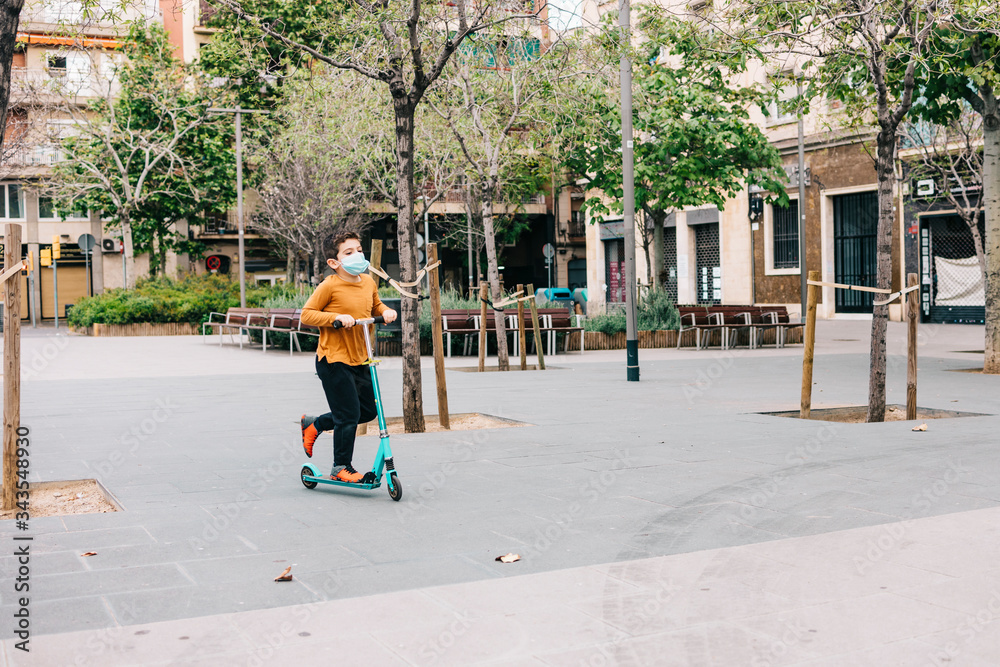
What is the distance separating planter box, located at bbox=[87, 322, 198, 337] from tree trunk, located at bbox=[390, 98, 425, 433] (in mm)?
24864

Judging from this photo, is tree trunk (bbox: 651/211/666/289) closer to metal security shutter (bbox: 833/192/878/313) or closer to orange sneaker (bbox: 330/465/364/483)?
metal security shutter (bbox: 833/192/878/313)

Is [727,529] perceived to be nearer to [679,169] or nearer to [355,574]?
[355,574]

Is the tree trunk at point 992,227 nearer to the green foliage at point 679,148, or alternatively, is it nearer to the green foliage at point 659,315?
the green foliage at point 679,148

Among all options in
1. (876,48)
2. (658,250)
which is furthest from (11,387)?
(658,250)

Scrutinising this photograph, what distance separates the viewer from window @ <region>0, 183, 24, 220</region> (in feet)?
158

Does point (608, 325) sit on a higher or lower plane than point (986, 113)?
lower

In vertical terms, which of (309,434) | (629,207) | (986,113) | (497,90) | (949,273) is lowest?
(309,434)

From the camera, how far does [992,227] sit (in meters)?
14.9

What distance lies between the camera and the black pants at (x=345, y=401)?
22.0 ft

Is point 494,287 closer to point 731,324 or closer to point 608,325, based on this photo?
point 608,325

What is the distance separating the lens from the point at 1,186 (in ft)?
158

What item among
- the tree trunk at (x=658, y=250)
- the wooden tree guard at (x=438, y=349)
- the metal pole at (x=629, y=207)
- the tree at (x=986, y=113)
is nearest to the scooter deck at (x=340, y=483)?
the wooden tree guard at (x=438, y=349)

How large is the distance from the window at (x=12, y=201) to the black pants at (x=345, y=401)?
153 ft

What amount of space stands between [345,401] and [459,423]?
3.81 meters
